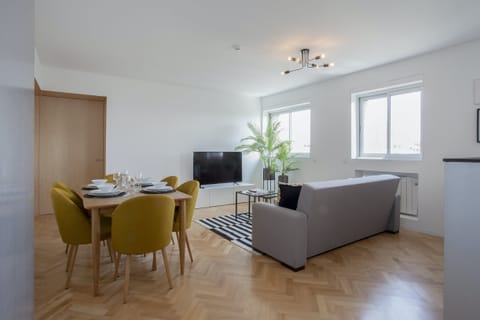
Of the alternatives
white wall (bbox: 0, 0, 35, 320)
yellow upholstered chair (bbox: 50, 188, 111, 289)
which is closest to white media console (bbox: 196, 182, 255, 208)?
yellow upholstered chair (bbox: 50, 188, 111, 289)

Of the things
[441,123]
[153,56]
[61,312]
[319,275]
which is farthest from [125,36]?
[441,123]

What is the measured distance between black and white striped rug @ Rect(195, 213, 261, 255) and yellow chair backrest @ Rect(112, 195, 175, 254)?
1.36 m

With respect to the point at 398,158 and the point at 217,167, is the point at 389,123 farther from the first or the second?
the point at 217,167

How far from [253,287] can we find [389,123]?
146 inches

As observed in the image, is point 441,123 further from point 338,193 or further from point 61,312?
point 61,312

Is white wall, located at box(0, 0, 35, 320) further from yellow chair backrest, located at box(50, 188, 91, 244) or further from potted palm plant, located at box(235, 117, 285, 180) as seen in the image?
potted palm plant, located at box(235, 117, 285, 180)

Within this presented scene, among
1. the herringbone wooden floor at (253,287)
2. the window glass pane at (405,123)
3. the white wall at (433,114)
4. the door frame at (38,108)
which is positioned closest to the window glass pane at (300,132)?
the white wall at (433,114)

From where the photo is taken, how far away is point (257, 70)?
460 centimetres

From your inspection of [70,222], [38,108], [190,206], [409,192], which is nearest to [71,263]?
[70,222]

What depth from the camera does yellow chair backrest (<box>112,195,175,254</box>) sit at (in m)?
2.07

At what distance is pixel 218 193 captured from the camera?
589 centimetres

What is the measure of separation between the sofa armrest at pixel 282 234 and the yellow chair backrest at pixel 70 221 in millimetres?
1748

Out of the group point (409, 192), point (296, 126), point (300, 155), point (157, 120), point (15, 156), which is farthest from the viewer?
Result: point (296, 126)

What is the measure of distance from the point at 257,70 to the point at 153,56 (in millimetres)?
1770
